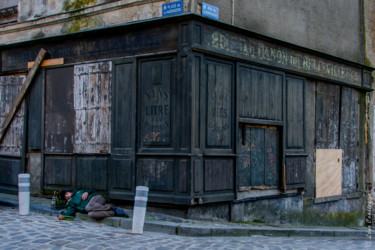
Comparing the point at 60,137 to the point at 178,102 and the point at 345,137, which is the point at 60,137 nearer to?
the point at 178,102

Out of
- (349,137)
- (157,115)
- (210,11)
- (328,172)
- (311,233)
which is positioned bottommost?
(311,233)

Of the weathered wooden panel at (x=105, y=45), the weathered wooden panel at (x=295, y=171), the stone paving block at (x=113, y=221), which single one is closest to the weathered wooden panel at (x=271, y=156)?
the weathered wooden panel at (x=295, y=171)

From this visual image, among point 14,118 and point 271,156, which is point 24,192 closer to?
point 14,118

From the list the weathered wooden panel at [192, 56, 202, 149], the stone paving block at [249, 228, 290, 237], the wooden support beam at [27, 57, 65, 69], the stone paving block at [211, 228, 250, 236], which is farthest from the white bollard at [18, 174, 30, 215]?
the stone paving block at [249, 228, 290, 237]

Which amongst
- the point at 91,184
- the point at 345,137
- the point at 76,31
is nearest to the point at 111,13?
the point at 76,31

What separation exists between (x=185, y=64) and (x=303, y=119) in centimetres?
388

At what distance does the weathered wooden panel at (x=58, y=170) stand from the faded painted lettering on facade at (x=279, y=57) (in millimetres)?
3843

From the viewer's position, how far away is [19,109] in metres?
11.0

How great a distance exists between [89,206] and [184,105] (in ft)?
7.91

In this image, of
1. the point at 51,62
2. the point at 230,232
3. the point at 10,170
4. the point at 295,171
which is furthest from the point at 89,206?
the point at 295,171

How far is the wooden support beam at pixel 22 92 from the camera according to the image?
10523mm

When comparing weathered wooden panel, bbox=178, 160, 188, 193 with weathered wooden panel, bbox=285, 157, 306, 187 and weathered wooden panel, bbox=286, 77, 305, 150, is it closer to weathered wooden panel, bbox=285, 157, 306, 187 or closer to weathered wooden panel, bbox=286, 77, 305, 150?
weathered wooden panel, bbox=285, 157, 306, 187

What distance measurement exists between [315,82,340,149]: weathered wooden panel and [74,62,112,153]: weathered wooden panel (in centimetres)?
519

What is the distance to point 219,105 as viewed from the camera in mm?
9047
